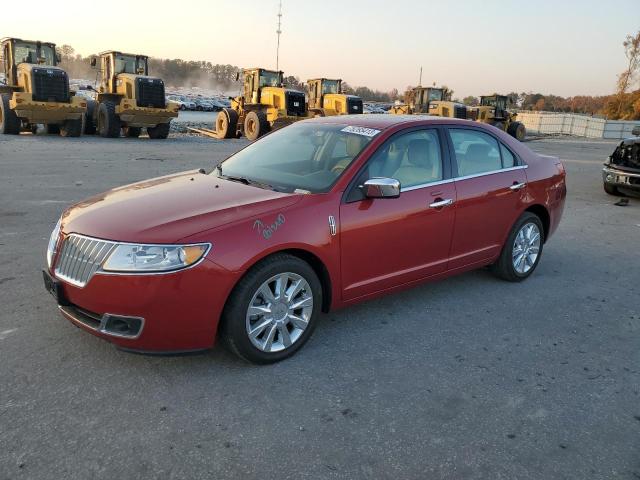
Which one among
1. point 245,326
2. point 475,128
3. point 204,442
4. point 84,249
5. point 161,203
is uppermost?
point 475,128

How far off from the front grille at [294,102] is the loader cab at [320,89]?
14.9 ft

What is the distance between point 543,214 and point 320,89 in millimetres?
23493

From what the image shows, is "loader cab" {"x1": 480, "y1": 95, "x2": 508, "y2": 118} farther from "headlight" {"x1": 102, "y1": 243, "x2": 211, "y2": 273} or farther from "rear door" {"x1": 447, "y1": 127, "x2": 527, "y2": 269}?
"headlight" {"x1": 102, "y1": 243, "x2": 211, "y2": 273}

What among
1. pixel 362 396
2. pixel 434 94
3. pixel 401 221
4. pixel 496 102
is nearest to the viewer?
pixel 362 396

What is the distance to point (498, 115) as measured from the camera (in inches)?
1218

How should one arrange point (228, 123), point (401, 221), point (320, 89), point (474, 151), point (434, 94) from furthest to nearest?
point (434, 94), point (320, 89), point (228, 123), point (474, 151), point (401, 221)

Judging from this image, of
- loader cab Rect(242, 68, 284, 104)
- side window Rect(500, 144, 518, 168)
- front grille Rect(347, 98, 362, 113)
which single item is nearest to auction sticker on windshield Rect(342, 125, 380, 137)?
side window Rect(500, 144, 518, 168)

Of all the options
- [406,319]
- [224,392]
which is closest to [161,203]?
[224,392]

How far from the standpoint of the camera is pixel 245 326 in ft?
10.5

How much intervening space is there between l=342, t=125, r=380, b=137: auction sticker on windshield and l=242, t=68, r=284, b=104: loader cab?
67.7ft

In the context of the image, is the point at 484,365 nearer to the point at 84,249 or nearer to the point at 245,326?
the point at 245,326

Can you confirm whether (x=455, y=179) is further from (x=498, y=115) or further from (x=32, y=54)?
(x=498, y=115)

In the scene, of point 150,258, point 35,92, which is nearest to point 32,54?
point 35,92

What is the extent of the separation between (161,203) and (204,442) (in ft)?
5.10
